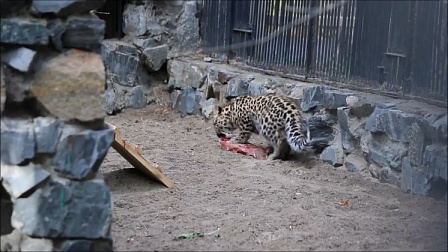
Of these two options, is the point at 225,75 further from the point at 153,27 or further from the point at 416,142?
the point at 416,142

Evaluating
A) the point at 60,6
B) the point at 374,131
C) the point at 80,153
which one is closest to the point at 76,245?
the point at 80,153

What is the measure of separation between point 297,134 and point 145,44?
3832 millimetres

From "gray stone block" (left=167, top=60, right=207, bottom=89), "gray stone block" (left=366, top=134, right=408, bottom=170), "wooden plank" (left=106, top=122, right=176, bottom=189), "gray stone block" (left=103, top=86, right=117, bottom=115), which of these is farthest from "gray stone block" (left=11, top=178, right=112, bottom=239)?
"gray stone block" (left=103, top=86, right=117, bottom=115)

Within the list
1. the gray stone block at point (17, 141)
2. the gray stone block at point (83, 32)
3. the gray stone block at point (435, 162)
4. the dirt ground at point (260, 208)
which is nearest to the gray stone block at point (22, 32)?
the gray stone block at point (83, 32)

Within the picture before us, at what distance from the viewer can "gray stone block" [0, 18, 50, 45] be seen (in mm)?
3863

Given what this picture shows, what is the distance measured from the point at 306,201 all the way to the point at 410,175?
0.91 metres

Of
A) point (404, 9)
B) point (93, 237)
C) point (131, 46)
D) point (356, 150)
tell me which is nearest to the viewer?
point (93, 237)

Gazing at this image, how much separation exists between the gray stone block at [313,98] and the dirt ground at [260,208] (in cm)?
50

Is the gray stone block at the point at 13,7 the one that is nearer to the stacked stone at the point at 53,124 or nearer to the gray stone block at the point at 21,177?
the stacked stone at the point at 53,124

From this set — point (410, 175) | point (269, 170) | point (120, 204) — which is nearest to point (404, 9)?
point (410, 175)

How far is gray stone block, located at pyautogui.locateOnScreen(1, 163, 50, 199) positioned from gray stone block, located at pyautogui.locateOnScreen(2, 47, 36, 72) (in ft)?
1.63

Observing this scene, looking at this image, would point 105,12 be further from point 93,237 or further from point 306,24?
point 93,237

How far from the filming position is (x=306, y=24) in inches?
323

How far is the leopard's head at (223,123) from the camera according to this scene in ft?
29.3
